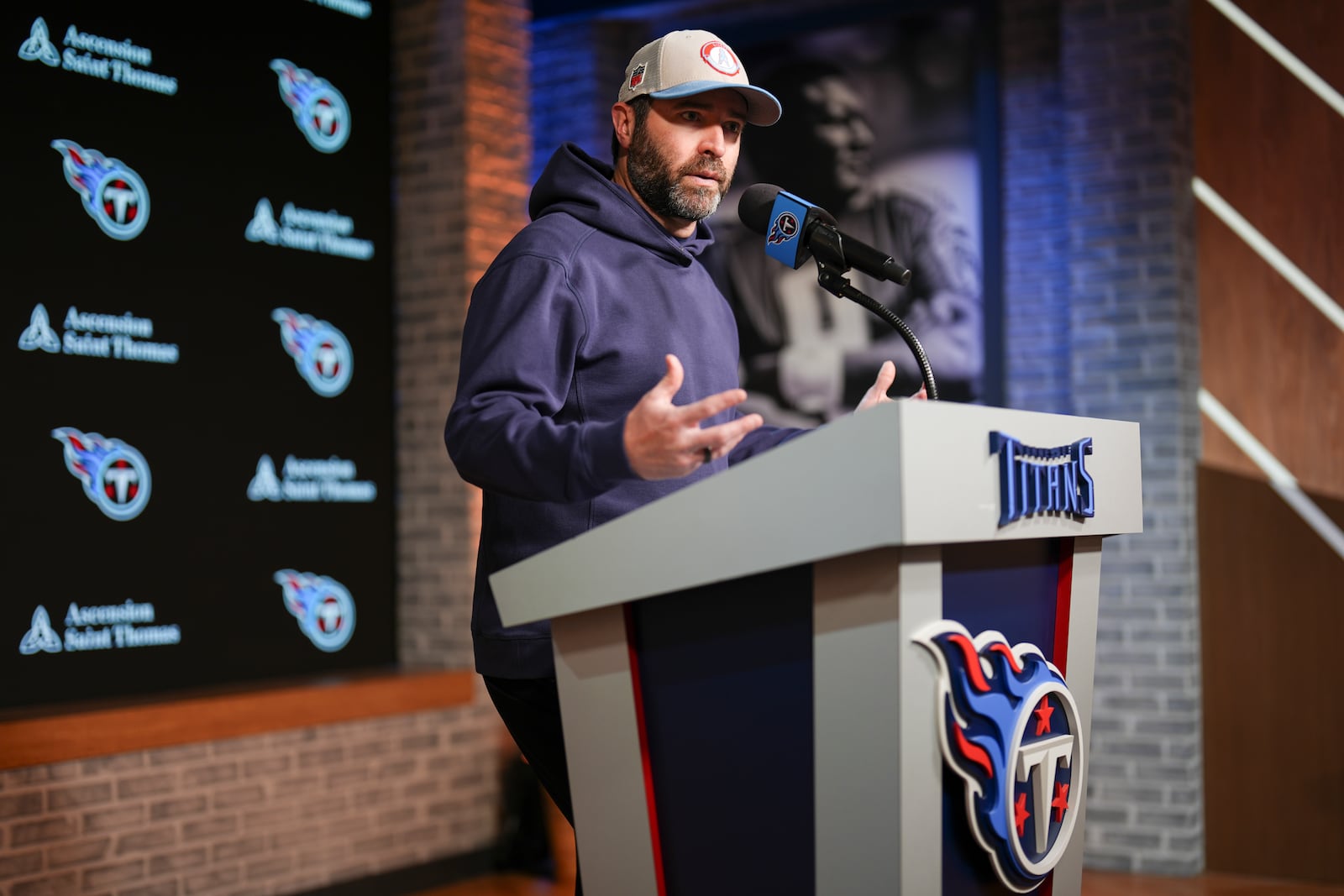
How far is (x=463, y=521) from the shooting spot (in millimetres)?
5070

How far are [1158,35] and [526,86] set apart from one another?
254cm

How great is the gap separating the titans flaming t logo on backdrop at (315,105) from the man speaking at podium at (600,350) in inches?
126

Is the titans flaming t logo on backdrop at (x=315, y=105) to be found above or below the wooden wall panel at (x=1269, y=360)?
above

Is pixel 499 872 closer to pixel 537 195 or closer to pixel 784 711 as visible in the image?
pixel 537 195

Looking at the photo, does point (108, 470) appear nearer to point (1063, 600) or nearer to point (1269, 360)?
point (1063, 600)

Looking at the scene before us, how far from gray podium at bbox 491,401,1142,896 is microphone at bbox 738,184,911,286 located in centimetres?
33

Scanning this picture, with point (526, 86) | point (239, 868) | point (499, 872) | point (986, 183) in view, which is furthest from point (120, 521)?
point (986, 183)

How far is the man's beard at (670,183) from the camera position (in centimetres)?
197

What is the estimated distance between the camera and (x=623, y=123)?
2.04m

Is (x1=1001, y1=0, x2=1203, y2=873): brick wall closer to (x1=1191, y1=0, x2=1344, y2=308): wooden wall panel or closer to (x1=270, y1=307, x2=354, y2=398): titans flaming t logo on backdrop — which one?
(x1=1191, y1=0, x2=1344, y2=308): wooden wall panel

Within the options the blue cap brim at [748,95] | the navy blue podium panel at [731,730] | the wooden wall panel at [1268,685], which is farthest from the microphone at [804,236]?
the wooden wall panel at [1268,685]

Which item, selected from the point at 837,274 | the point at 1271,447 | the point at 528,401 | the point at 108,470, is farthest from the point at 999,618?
the point at 1271,447

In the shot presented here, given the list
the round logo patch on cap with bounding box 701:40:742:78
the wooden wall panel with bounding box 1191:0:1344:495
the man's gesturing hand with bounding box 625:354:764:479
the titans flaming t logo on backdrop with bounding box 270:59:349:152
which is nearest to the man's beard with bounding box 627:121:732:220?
the round logo patch on cap with bounding box 701:40:742:78

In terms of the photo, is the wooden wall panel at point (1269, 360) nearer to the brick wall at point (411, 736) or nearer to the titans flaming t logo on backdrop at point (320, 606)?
the brick wall at point (411, 736)
